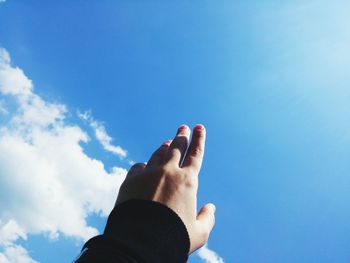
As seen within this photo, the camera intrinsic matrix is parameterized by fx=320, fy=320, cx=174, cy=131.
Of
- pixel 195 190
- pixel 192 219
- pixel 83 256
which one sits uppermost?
pixel 195 190

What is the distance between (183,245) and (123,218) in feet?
1.40

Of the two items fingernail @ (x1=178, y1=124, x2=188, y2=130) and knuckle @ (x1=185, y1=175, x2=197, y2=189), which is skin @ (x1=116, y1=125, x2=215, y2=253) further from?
fingernail @ (x1=178, y1=124, x2=188, y2=130)

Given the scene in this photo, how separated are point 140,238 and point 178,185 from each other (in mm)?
612

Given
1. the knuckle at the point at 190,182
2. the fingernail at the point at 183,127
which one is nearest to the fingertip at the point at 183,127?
the fingernail at the point at 183,127

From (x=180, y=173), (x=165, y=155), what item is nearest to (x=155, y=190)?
(x=180, y=173)

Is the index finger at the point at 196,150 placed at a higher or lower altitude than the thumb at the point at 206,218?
higher

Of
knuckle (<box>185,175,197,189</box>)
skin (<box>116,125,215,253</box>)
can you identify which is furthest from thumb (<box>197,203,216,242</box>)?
knuckle (<box>185,175,197,189</box>)

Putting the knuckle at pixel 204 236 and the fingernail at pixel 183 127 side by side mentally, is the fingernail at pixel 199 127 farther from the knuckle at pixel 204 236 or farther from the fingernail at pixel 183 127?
the knuckle at pixel 204 236

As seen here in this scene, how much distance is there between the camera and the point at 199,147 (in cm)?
296

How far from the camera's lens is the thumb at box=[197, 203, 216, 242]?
2434 mm

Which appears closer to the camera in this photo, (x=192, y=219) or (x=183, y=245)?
(x=183, y=245)

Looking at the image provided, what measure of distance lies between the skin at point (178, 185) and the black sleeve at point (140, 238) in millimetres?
143

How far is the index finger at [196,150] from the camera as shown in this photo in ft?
9.16

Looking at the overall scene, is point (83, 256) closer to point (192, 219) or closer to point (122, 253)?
point (122, 253)
